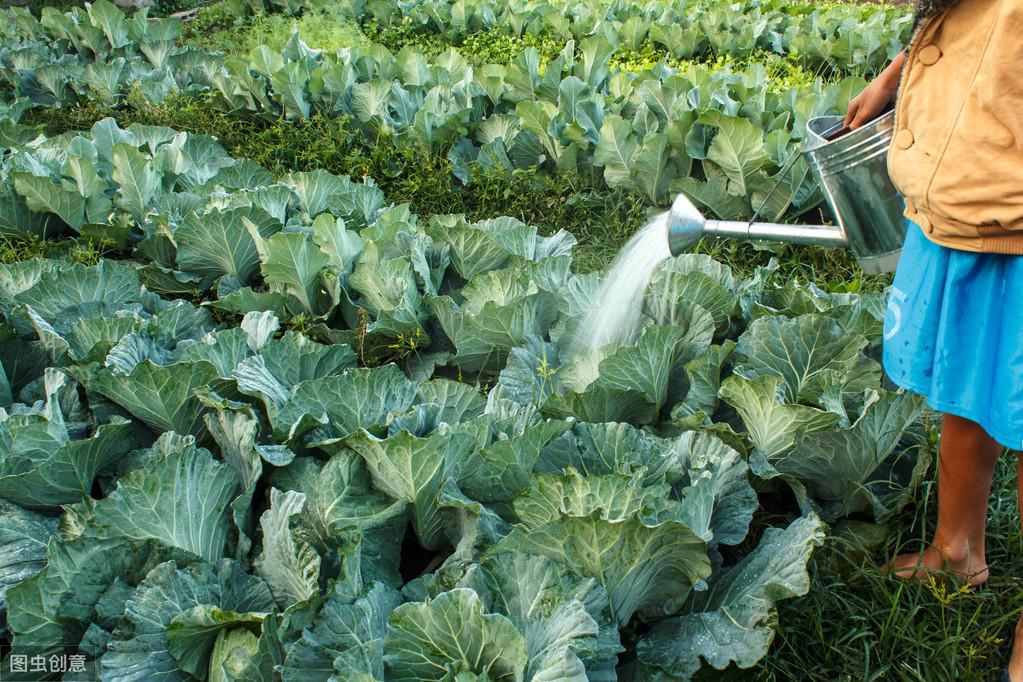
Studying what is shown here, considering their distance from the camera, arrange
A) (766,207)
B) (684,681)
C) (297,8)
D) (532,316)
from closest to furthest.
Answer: (684,681) → (532,316) → (766,207) → (297,8)

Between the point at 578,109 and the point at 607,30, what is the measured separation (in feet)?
8.61

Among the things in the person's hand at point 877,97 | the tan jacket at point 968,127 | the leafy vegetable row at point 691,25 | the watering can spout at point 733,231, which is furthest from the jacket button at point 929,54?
the leafy vegetable row at point 691,25

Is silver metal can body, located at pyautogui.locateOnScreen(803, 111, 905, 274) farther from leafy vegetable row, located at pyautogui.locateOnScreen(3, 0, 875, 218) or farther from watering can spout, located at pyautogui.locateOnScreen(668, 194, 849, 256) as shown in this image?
leafy vegetable row, located at pyautogui.locateOnScreen(3, 0, 875, 218)

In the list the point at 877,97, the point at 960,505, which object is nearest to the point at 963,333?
the point at 960,505

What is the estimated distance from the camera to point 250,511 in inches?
81.6

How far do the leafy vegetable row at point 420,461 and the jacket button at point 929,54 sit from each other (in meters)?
0.75

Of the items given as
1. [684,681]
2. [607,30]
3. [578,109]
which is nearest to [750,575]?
[684,681]

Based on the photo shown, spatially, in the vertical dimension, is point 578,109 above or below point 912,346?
below

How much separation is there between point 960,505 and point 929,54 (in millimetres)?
969

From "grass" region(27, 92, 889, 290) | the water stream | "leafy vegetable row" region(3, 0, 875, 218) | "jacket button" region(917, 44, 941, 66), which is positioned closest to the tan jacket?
"jacket button" region(917, 44, 941, 66)

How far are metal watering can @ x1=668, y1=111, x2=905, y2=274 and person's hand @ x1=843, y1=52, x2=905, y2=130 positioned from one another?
51 millimetres

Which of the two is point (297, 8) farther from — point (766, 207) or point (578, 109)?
point (766, 207)

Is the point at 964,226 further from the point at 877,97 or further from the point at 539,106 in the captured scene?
the point at 539,106

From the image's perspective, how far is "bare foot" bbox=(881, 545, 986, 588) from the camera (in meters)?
2.05
